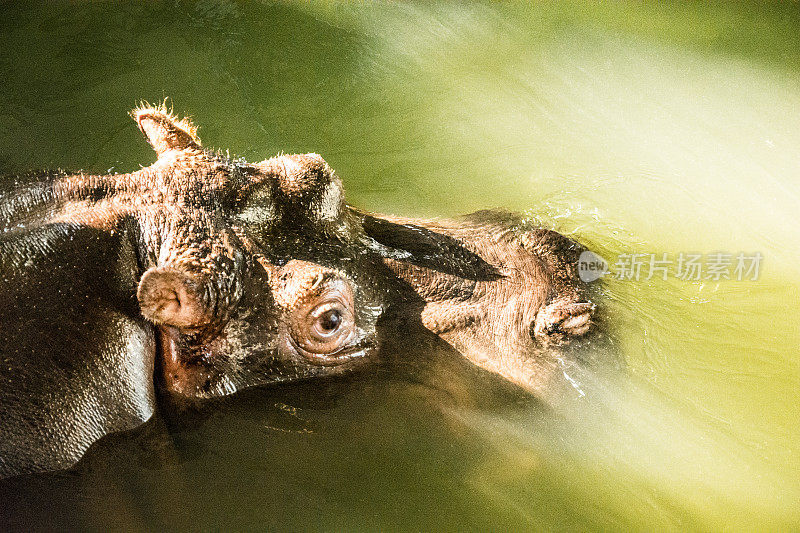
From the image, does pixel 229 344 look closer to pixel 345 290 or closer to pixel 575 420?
pixel 345 290

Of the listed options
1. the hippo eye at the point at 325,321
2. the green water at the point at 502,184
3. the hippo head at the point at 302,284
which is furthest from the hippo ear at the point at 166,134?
the green water at the point at 502,184

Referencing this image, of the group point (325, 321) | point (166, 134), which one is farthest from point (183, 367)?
point (166, 134)

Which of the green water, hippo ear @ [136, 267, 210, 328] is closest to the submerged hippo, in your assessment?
hippo ear @ [136, 267, 210, 328]

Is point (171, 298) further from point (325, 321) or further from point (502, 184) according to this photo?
point (502, 184)

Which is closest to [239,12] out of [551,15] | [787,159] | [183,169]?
[551,15]

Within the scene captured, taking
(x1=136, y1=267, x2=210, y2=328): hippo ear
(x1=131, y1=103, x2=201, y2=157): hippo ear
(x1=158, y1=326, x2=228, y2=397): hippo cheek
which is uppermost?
(x1=131, y1=103, x2=201, y2=157): hippo ear

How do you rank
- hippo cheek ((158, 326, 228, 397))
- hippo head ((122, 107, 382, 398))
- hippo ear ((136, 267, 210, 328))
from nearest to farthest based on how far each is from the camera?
1. hippo ear ((136, 267, 210, 328))
2. hippo head ((122, 107, 382, 398))
3. hippo cheek ((158, 326, 228, 397))

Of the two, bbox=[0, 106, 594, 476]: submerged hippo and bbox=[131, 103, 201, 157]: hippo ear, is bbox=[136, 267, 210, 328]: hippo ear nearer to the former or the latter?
bbox=[0, 106, 594, 476]: submerged hippo

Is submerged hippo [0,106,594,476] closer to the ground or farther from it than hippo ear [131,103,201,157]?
closer to the ground
